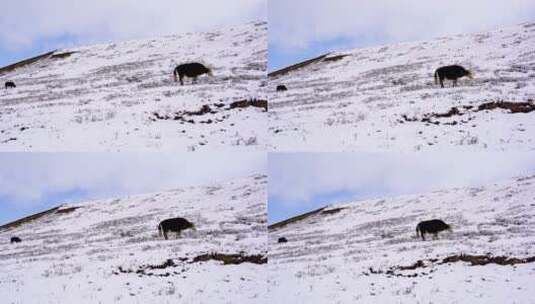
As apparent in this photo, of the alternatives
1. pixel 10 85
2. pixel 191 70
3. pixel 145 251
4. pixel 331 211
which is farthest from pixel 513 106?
pixel 10 85

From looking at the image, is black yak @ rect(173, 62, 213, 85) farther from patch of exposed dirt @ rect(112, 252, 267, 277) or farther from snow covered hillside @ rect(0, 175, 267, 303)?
patch of exposed dirt @ rect(112, 252, 267, 277)

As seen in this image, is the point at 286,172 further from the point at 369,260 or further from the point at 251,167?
the point at 369,260

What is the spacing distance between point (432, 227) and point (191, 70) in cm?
211

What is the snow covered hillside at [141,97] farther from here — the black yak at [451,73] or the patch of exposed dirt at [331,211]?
the black yak at [451,73]

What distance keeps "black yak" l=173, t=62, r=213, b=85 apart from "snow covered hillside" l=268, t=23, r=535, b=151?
1.68 ft

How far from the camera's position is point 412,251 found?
5.47 metres

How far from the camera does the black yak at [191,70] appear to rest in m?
5.76

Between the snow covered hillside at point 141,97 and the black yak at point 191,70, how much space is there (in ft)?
0.14

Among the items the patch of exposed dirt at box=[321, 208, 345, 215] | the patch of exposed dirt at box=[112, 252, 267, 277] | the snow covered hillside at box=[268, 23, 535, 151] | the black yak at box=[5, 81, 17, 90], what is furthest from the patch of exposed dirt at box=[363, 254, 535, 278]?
the black yak at box=[5, 81, 17, 90]

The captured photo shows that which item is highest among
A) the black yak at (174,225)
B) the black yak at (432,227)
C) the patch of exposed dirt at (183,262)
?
the black yak at (174,225)

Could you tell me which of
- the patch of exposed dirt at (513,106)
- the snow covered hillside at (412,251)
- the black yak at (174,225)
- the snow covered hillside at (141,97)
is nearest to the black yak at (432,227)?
the snow covered hillside at (412,251)

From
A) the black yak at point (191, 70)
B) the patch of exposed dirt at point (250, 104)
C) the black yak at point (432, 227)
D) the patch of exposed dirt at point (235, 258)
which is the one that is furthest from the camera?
the black yak at point (191, 70)

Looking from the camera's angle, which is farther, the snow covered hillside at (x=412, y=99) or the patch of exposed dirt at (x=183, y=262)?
the patch of exposed dirt at (x=183, y=262)

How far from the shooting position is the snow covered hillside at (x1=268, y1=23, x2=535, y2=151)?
5375 mm
